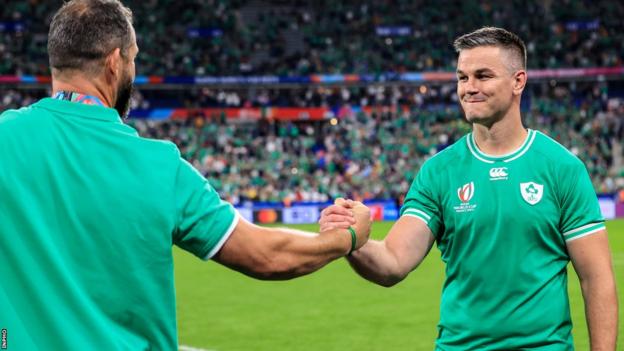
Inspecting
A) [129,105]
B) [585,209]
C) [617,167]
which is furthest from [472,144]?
[617,167]

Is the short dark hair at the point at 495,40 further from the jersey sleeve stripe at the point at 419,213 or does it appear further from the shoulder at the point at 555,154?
the jersey sleeve stripe at the point at 419,213

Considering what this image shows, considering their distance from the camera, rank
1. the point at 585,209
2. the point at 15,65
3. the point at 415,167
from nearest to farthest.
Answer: the point at 585,209 < the point at 415,167 < the point at 15,65

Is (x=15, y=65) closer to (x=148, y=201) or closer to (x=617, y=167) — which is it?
(x=617, y=167)

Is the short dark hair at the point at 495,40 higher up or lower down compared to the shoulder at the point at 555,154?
higher up

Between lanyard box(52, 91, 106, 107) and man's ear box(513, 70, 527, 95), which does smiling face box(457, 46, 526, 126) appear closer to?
man's ear box(513, 70, 527, 95)

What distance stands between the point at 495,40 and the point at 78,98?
83.4 inches

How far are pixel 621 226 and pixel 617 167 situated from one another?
1258 cm

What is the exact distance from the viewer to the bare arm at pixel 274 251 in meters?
3.12

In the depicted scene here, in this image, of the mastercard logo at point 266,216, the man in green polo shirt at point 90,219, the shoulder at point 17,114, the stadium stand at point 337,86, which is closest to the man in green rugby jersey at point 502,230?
the man in green polo shirt at point 90,219

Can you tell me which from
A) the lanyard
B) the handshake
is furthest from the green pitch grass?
the lanyard

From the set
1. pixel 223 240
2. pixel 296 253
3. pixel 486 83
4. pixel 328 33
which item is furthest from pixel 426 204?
pixel 328 33

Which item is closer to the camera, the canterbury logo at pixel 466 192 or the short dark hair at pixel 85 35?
the short dark hair at pixel 85 35

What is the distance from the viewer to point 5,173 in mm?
2932

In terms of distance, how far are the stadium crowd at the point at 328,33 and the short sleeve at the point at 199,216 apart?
145ft
